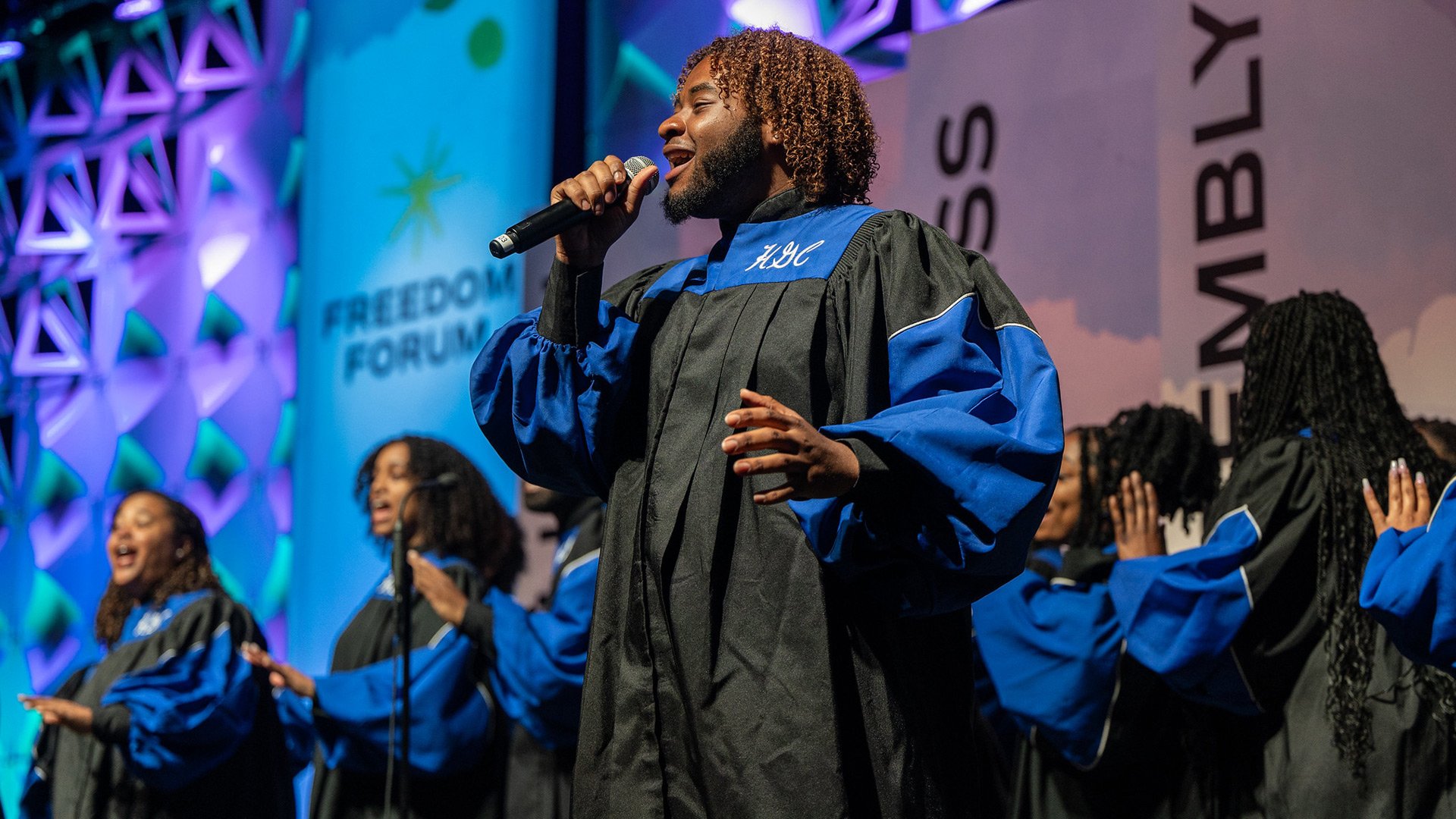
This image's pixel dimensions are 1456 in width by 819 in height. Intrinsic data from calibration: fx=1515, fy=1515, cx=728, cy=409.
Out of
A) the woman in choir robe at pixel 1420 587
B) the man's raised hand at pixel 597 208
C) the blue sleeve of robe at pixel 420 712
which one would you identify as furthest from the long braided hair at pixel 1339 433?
the blue sleeve of robe at pixel 420 712

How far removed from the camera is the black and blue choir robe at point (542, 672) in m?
4.90

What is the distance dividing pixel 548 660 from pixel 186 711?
1.60 m

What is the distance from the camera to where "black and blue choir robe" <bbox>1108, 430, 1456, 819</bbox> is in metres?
3.56

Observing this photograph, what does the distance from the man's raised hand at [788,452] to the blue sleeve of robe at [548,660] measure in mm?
3075

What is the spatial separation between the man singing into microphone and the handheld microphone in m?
0.03

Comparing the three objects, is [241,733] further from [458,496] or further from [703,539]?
[703,539]

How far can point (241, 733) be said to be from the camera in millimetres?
5699

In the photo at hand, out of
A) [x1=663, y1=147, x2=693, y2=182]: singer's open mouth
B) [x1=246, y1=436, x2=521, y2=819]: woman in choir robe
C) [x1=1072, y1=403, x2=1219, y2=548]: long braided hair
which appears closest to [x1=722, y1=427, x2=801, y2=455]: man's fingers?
[x1=663, y1=147, x2=693, y2=182]: singer's open mouth

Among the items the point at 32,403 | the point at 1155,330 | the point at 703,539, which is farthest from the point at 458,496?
the point at 32,403

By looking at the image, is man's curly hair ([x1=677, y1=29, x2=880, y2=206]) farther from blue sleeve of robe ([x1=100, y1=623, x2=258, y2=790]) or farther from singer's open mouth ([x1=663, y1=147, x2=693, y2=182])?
blue sleeve of robe ([x1=100, y1=623, x2=258, y2=790])

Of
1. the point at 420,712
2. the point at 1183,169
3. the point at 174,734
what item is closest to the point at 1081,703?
the point at 1183,169

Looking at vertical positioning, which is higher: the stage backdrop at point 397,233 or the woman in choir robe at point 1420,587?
the stage backdrop at point 397,233

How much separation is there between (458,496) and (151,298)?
427 centimetres

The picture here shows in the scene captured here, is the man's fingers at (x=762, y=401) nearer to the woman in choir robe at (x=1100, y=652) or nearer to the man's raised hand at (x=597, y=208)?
the man's raised hand at (x=597, y=208)
